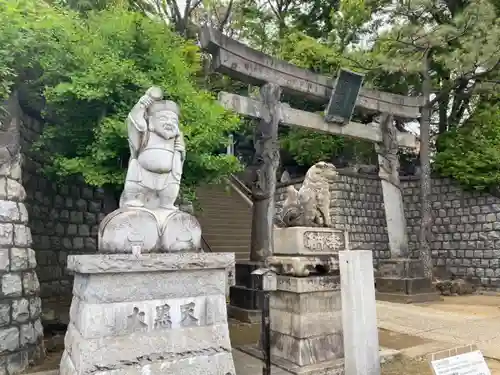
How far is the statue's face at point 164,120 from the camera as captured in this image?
4.18 meters

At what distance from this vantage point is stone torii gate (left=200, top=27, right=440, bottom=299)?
8562mm

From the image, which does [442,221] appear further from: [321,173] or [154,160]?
[154,160]

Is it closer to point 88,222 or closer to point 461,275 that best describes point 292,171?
point 461,275

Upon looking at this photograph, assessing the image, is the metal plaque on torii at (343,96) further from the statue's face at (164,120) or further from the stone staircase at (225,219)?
the statue's face at (164,120)

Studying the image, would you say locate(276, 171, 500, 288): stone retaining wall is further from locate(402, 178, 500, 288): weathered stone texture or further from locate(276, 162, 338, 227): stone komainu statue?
locate(276, 162, 338, 227): stone komainu statue

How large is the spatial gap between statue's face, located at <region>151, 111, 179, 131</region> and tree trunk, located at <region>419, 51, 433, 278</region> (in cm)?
937

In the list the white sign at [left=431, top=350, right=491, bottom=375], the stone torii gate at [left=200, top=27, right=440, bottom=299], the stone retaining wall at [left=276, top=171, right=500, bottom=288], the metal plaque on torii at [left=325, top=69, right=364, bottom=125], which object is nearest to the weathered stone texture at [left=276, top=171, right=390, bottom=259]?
the stone retaining wall at [left=276, top=171, right=500, bottom=288]

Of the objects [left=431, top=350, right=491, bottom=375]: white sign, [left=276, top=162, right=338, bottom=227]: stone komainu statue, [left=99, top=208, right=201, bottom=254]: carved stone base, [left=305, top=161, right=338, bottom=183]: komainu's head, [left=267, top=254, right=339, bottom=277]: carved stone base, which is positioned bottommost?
[left=431, top=350, right=491, bottom=375]: white sign

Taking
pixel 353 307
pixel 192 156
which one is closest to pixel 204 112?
pixel 192 156

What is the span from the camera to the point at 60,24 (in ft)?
19.7

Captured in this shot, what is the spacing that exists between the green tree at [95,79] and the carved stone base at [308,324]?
9.05ft

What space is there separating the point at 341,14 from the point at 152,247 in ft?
40.8

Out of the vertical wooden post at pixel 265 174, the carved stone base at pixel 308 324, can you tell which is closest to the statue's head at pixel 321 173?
the carved stone base at pixel 308 324

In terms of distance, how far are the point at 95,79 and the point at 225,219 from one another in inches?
339
